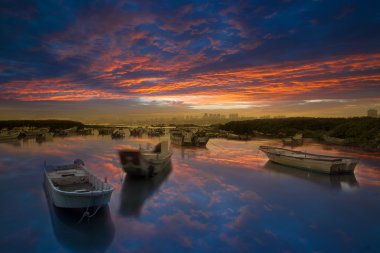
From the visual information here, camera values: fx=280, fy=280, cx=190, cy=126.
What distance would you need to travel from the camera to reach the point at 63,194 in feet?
31.2

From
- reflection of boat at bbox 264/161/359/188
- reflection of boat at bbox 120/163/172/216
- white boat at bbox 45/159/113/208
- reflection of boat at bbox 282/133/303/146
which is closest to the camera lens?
white boat at bbox 45/159/113/208

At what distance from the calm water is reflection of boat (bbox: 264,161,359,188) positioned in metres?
0.06

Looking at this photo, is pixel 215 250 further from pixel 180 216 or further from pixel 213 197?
pixel 213 197

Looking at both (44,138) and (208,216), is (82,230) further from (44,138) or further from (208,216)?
(44,138)

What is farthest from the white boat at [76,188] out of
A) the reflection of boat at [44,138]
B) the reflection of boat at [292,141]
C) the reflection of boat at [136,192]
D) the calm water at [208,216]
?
the reflection of boat at [44,138]

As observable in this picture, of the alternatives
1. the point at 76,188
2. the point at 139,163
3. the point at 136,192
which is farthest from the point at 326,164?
the point at 76,188

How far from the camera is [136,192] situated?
13703 millimetres

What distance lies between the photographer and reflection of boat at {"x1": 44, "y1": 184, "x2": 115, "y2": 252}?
27.0 ft

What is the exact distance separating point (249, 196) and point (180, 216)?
4134 millimetres

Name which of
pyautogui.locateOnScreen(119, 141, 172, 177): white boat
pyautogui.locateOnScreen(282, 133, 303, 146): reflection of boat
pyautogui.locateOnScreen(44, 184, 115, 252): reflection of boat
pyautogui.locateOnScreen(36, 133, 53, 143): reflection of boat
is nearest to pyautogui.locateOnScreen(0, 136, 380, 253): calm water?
pyautogui.locateOnScreen(44, 184, 115, 252): reflection of boat

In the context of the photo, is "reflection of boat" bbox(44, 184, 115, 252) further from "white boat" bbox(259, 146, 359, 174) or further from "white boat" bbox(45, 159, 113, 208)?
"white boat" bbox(259, 146, 359, 174)

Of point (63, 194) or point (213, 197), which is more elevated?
point (63, 194)

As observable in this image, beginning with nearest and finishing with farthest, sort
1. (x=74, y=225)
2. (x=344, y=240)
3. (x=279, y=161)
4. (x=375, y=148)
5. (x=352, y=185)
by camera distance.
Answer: (x=344, y=240) < (x=74, y=225) < (x=352, y=185) < (x=279, y=161) < (x=375, y=148)


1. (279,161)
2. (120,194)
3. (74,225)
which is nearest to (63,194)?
(74,225)
